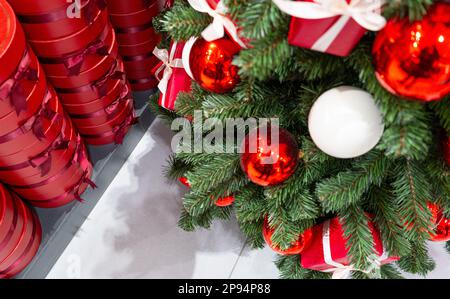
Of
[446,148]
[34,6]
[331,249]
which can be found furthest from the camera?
[331,249]

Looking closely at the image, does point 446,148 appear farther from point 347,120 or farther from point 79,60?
point 79,60

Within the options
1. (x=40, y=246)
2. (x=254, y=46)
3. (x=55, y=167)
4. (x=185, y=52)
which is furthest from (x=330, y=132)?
(x=40, y=246)

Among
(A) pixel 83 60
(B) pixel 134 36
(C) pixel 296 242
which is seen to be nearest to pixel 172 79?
(A) pixel 83 60

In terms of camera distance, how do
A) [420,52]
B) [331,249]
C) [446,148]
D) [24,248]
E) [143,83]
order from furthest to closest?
1. [143,83]
2. [24,248]
3. [331,249]
4. [446,148]
5. [420,52]

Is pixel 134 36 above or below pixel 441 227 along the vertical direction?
above

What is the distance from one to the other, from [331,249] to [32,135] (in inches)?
21.3

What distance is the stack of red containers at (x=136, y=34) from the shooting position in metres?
0.91

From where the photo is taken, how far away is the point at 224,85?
0.61 m

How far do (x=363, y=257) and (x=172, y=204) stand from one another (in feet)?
1.85

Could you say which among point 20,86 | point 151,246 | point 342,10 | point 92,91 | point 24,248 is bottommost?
point 151,246

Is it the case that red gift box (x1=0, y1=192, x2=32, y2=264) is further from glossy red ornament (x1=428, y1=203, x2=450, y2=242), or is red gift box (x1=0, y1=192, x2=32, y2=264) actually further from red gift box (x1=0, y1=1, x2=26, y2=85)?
glossy red ornament (x1=428, y1=203, x2=450, y2=242)

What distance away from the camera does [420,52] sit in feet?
1.36

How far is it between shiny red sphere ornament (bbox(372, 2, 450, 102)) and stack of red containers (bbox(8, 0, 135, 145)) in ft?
1.59
